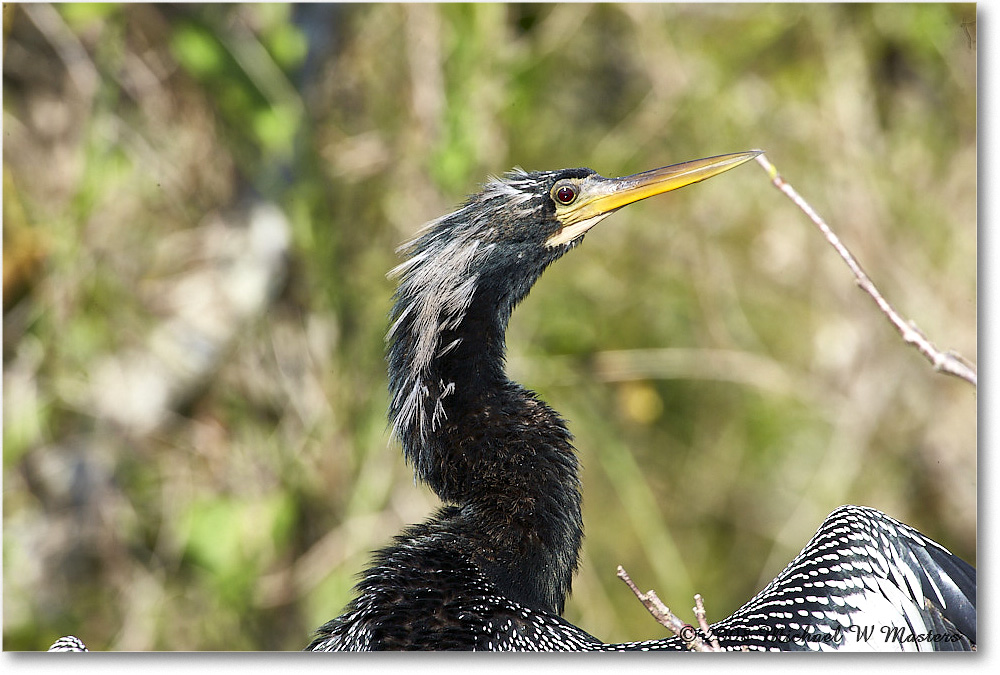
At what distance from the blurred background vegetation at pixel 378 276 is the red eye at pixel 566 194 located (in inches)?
35.7

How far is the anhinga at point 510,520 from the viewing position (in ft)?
5.81

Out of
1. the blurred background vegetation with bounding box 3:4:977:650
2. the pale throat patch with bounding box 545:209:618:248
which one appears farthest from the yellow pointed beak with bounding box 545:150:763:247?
the blurred background vegetation with bounding box 3:4:977:650

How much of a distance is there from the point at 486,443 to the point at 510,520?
17 cm

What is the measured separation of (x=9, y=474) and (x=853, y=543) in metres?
2.23

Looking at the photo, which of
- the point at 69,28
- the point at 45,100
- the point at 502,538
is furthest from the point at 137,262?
the point at 502,538

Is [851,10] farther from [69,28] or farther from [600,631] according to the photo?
[69,28]

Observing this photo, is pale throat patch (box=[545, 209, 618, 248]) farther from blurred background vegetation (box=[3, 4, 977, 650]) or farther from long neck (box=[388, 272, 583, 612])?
blurred background vegetation (box=[3, 4, 977, 650])

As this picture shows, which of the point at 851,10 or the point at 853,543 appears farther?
the point at 851,10

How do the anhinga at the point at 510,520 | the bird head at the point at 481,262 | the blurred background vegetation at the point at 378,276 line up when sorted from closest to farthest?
1. the anhinga at the point at 510,520
2. the bird head at the point at 481,262
3. the blurred background vegetation at the point at 378,276

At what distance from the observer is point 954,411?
2729mm

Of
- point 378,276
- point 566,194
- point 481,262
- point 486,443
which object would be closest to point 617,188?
point 566,194

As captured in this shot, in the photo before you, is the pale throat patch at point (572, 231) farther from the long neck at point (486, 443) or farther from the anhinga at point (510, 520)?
the long neck at point (486, 443)

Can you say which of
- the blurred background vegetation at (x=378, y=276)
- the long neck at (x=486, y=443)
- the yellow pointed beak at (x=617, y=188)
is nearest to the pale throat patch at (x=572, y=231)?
the yellow pointed beak at (x=617, y=188)

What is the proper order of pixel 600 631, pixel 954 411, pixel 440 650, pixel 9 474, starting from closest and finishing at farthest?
pixel 440 650, pixel 9 474, pixel 954 411, pixel 600 631
